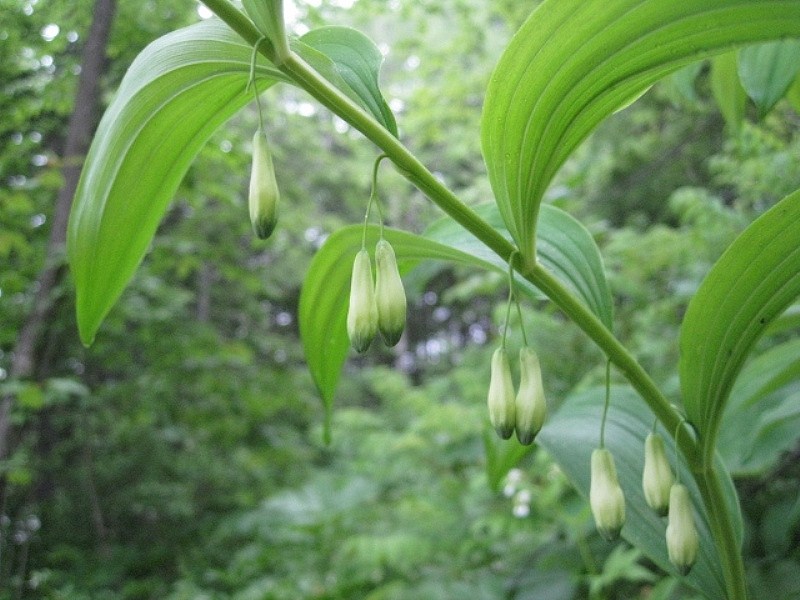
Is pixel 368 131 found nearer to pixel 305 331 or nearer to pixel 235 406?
pixel 305 331

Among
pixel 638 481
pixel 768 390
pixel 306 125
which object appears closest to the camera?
pixel 638 481

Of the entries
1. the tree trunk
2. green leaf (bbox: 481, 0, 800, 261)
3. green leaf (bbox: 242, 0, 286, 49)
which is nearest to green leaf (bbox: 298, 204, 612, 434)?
green leaf (bbox: 481, 0, 800, 261)

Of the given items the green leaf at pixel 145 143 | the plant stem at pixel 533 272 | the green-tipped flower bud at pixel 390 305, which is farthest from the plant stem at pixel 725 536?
the green leaf at pixel 145 143

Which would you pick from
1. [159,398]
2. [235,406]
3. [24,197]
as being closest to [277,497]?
[235,406]

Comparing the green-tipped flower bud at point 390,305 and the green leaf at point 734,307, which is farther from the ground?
the green leaf at point 734,307

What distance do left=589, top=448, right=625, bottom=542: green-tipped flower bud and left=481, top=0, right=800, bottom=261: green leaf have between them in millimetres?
215

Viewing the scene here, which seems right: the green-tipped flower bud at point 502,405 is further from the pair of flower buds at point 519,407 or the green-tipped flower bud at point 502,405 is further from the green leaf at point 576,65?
the green leaf at point 576,65

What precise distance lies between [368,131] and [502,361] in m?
0.23

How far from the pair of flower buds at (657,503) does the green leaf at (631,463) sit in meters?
0.10

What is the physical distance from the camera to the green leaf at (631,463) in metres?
0.69

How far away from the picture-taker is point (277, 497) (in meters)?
3.29

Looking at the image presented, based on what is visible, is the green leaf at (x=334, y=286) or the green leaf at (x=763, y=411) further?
the green leaf at (x=763, y=411)

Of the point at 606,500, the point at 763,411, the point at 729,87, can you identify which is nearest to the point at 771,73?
the point at 729,87

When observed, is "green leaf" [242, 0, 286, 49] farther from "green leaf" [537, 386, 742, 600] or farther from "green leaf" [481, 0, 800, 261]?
"green leaf" [537, 386, 742, 600]
